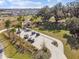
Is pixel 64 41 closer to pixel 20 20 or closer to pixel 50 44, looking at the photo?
pixel 50 44

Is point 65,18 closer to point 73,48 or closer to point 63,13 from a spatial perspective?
point 63,13

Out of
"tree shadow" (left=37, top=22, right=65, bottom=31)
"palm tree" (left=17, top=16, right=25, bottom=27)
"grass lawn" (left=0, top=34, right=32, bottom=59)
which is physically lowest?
"grass lawn" (left=0, top=34, right=32, bottom=59)

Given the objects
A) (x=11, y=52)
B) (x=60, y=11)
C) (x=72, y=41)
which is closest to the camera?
(x=11, y=52)

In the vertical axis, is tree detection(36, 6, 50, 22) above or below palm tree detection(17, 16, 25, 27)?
above

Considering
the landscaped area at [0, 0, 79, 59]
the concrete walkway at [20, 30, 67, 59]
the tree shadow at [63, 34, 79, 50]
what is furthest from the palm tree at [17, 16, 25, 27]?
the tree shadow at [63, 34, 79, 50]

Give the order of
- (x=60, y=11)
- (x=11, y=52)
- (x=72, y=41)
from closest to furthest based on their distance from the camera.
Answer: (x=11, y=52) → (x=72, y=41) → (x=60, y=11)

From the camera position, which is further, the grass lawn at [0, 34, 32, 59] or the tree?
the tree

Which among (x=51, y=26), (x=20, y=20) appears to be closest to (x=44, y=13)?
(x=51, y=26)

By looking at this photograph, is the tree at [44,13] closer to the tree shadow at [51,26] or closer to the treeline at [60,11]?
the treeline at [60,11]

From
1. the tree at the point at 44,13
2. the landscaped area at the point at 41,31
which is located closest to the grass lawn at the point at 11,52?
the landscaped area at the point at 41,31

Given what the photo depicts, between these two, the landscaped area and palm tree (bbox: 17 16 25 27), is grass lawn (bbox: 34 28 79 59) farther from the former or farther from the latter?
palm tree (bbox: 17 16 25 27)

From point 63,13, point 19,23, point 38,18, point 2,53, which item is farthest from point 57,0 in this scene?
point 2,53
